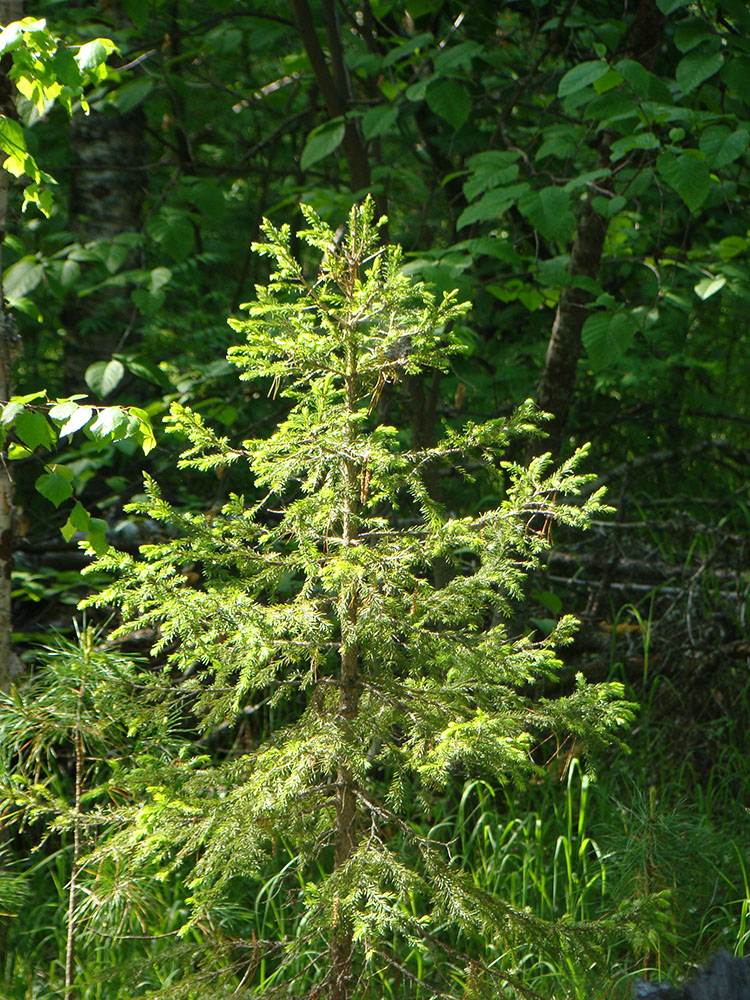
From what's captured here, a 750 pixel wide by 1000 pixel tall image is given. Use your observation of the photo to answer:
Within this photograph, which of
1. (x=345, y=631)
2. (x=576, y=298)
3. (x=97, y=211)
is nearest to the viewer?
(x=345, y=631)

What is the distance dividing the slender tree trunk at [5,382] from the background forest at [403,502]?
0.02 metres

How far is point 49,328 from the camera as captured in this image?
5.84 metres

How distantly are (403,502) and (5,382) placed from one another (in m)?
2.28

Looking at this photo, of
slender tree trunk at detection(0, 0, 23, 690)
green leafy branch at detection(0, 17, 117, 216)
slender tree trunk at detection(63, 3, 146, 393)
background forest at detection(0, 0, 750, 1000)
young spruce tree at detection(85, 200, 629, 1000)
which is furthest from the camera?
slender tree trunk at detection(63, 3, 146, 393)

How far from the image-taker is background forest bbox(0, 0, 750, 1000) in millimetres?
1955

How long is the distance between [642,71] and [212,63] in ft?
10.8

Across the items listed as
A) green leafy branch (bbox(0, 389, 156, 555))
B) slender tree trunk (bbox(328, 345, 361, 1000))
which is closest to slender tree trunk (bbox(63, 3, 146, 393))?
green leafy branch (bbox(0, 389, 156, 555))

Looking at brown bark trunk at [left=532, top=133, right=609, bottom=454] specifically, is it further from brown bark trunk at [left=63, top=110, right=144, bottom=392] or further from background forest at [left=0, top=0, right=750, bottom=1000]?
brown bark trunk at [left=63, top=110, right=144, bottom=392]

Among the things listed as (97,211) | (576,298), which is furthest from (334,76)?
(97,211)

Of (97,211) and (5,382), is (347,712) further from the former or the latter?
(97,211)

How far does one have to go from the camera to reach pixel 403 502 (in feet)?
14.9

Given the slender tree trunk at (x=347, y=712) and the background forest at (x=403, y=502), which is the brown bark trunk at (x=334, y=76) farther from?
the slender tree trunk at (x=347, y=712)

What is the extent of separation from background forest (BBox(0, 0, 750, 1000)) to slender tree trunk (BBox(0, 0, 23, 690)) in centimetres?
2

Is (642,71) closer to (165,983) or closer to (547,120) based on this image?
(547,120)
